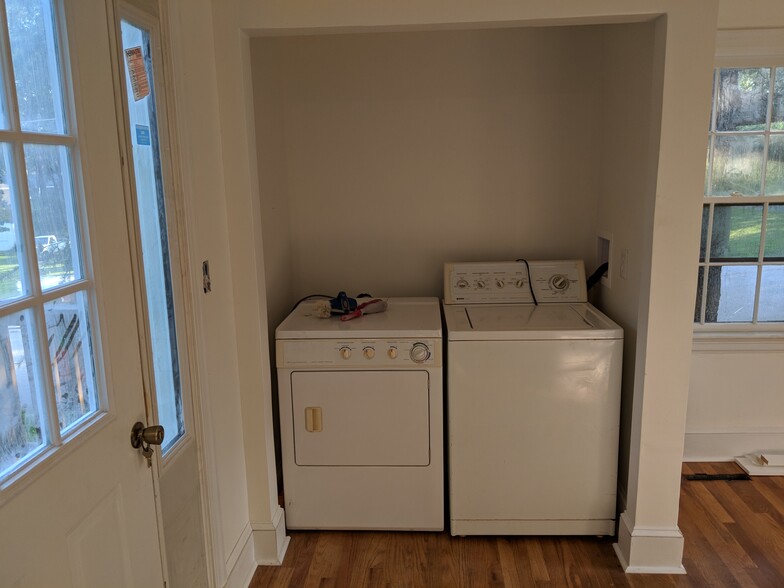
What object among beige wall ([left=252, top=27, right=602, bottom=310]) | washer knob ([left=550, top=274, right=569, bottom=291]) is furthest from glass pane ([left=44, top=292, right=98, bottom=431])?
washer knob ([left=550, top=274, right=569, bottom=291])

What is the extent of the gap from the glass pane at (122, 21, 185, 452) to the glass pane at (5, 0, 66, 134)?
1.02 feet

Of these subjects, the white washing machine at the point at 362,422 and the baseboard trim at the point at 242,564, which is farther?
the white washing machine at the point at 362,422

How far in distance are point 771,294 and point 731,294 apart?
0.64 ft

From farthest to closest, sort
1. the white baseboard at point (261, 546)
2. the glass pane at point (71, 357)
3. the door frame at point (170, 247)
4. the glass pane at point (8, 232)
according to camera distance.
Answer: the white baseboard at point (261, 546)
the door frame at point (170, 247)
the glass pane at point (71, 357)
the glass pane at point (8, 232)

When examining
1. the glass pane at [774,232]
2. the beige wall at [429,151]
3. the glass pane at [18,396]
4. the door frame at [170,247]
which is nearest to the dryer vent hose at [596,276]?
the beige wall at [429,151]

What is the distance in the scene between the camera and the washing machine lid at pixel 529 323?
93.3 inches

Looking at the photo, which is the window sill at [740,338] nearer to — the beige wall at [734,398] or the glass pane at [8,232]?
the beige wall at [734,398]

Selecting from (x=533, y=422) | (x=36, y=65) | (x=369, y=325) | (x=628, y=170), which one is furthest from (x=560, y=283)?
(x=36, y=65)

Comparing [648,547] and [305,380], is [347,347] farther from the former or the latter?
[648,547]

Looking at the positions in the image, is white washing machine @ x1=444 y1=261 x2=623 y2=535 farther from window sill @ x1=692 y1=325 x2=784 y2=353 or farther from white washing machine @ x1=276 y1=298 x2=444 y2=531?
window sill @ x1=692 y1=325 x2=784 y2=353

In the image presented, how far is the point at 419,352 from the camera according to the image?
7.93ft

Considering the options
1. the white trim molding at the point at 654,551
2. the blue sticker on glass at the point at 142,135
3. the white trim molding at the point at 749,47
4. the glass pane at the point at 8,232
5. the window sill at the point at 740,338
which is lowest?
the white trim molding at the point at 654,551

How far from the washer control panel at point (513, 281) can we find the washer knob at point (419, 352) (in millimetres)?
539

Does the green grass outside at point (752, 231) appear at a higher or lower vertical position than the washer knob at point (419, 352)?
higher
